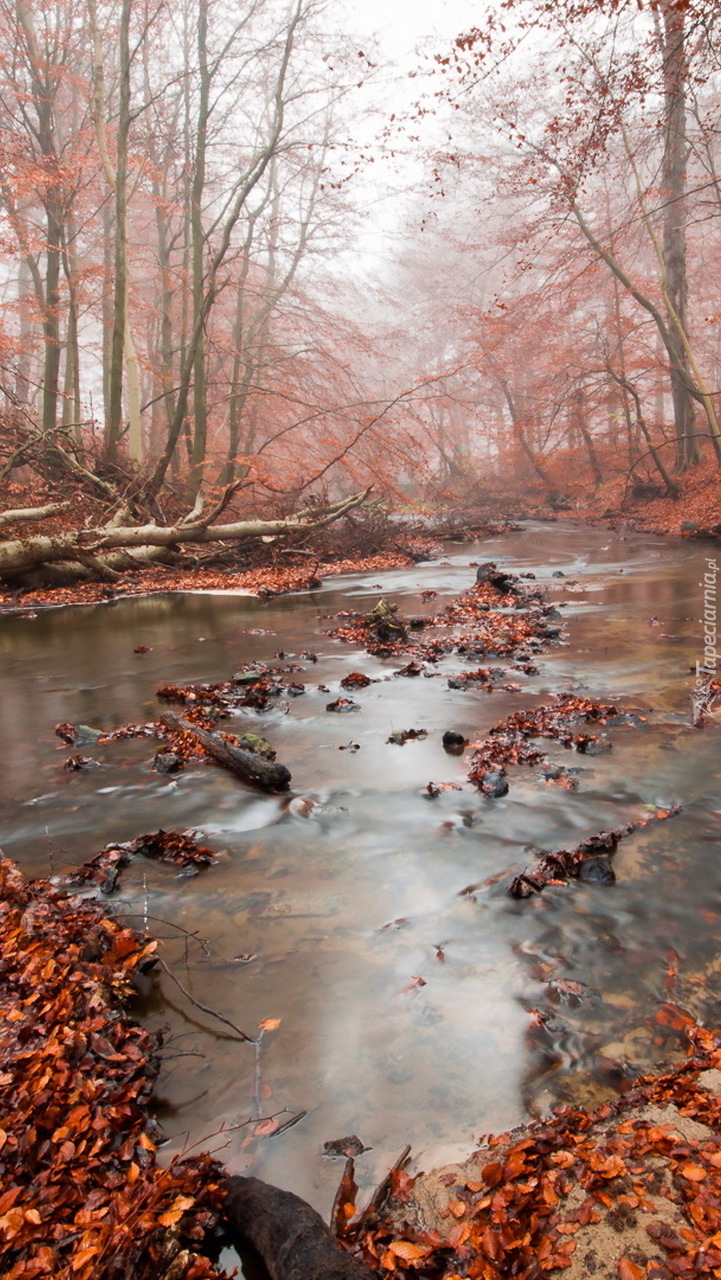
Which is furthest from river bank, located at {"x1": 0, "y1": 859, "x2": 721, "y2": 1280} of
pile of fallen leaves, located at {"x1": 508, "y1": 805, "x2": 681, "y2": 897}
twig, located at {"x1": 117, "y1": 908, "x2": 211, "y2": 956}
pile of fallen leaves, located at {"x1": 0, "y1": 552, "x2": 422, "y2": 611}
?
pile of fallen leaves, located at {"x1": 0, "y1": 552, "x2": 422, "y2": 611}

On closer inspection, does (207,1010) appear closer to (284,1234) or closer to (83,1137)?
(83,1137)

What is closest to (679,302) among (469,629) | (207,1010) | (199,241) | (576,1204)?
(199,241)

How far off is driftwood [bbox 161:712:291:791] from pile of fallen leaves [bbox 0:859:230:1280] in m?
1.73

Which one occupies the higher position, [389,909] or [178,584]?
[178,584]

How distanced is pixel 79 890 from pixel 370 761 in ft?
6.96

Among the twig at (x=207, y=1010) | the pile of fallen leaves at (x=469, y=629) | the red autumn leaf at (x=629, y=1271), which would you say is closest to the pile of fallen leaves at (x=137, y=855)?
the twig at (x=207, y=1010)

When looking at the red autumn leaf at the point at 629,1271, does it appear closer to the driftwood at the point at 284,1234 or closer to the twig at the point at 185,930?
the driftwood at the point at 284,1234

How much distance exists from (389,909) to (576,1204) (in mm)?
1479

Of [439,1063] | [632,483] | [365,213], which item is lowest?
[439,1063]

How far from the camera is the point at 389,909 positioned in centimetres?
320

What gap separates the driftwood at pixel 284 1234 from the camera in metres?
1.59

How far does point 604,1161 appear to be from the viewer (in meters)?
1.90

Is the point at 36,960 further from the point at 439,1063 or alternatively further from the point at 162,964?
the point at 439,1063

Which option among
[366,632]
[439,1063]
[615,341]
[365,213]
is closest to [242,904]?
[439,1063]
